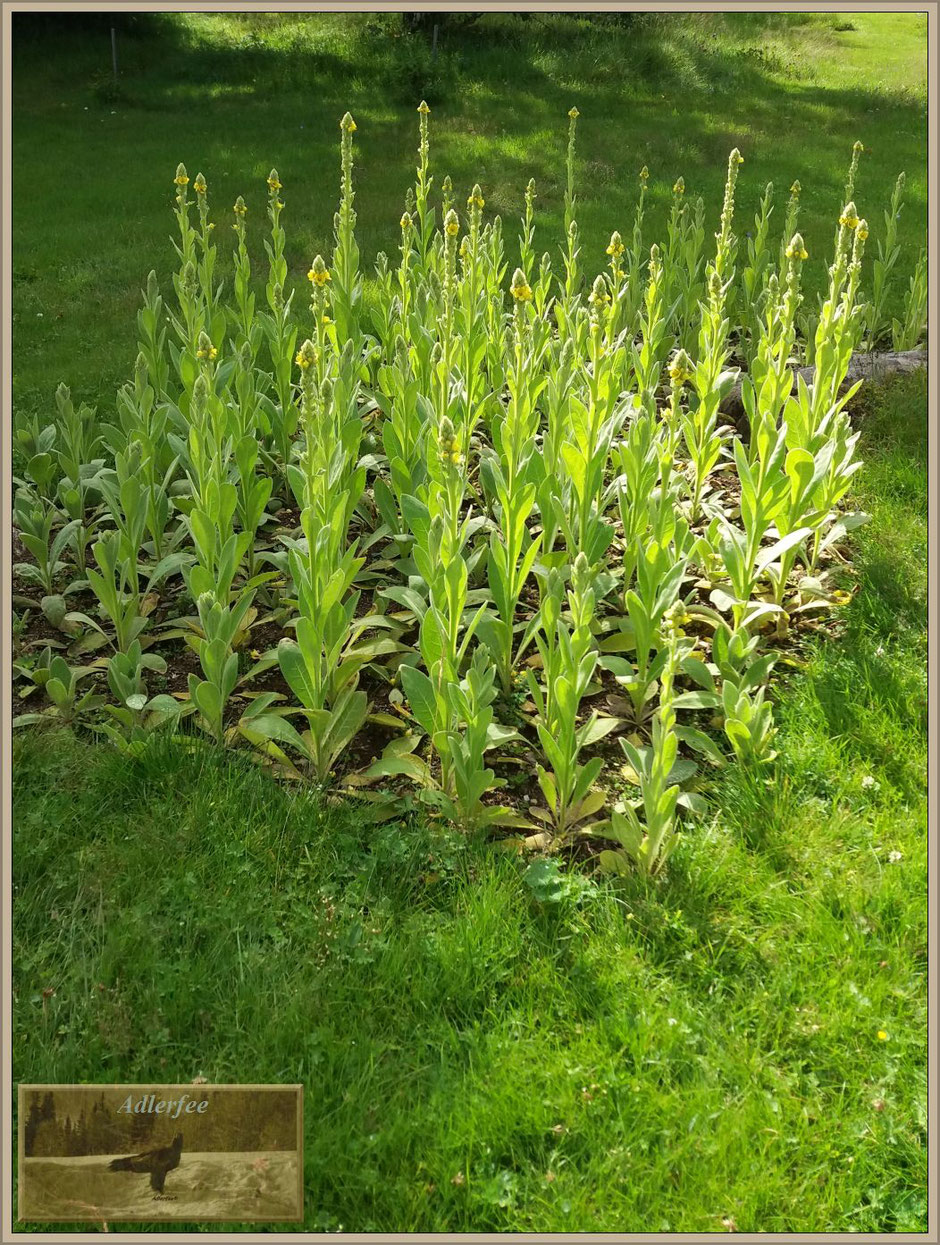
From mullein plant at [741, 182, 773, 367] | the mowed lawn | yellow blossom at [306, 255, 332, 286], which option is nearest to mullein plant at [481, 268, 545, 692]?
yellow blossom at [306, 255, 332, 286]

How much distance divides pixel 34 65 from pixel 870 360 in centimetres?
1390

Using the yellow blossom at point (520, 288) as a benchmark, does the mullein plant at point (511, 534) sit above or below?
below

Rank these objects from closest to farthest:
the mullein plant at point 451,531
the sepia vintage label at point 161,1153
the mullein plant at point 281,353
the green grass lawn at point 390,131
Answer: the sepia vintage label at point 161,1153, the mullein plant at point 451,531, the mullein plant at point 281,353, the green grass lawn at point 390,131

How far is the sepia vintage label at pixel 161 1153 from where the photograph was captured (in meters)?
1.94

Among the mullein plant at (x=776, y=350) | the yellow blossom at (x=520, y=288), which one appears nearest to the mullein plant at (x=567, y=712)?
the yellow blossom at (x=520, y=288)

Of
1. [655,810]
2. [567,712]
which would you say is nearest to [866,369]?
[567,712]

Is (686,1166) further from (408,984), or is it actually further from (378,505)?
(378,505)

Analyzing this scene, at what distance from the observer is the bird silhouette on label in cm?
196

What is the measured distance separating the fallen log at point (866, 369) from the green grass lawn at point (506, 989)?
3.01m

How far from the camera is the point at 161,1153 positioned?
6.43ft

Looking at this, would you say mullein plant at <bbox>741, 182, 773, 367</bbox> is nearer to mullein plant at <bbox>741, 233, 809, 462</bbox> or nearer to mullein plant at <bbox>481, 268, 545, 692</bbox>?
mullein plant at <bbox>741, 233, 809, 462</bbox>

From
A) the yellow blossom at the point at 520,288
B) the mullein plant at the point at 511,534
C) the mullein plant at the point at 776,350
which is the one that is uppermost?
the yellow blossom at the point at 520,288

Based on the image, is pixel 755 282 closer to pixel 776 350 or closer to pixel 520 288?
pixel 776 350

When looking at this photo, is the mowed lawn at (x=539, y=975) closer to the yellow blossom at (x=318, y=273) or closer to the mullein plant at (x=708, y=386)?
the mullein plant at (x=708, y=386)
